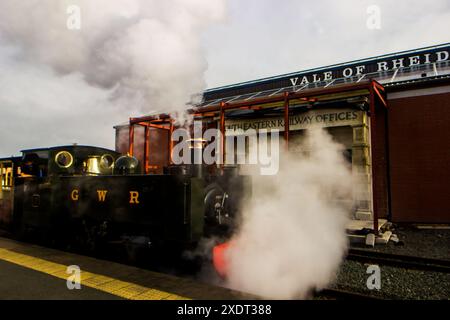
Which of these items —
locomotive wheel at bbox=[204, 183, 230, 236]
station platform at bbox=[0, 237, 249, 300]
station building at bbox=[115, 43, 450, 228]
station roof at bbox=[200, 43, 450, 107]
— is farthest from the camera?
station roof at bbox=[200, 43, 450, 107]

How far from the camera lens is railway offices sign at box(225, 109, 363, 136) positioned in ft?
36.3

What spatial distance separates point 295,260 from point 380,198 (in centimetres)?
739

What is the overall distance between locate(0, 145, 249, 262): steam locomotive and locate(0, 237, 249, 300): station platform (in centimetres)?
62

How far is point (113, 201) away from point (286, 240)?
3013 mm

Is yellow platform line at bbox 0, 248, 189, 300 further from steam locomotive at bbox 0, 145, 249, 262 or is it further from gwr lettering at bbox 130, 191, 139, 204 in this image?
gwr lettering at bbox 130, 191, 139, 204

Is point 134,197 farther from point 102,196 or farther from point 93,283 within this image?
point 93,283

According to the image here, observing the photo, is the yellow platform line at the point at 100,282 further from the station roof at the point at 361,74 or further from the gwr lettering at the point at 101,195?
the station roof at the point at 361,74

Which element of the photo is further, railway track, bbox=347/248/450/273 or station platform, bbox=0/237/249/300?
railway track, bbox=347/248/450/273

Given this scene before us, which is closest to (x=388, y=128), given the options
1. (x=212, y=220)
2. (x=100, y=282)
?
(x=212, y=220)

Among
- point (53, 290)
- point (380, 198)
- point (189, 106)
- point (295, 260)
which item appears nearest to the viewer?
point (53, 290)

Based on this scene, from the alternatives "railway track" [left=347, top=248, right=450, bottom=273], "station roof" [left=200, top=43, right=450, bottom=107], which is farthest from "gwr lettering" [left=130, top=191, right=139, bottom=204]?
"station roof" [left=200, top=43, right=450, bottom=107]
